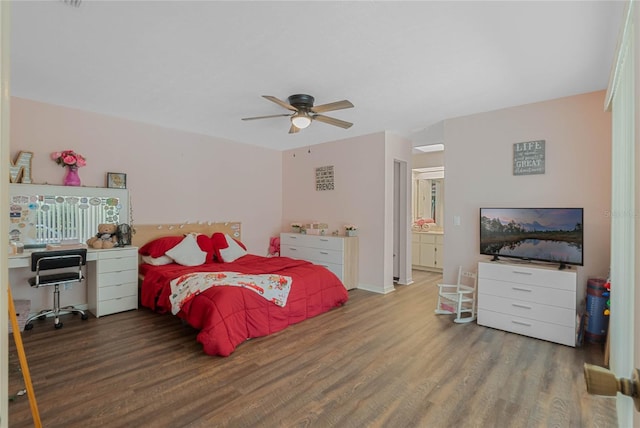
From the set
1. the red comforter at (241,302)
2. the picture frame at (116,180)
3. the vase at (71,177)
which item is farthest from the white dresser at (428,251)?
the vase at (71,177)

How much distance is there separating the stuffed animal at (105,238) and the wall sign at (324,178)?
3166 millimetres

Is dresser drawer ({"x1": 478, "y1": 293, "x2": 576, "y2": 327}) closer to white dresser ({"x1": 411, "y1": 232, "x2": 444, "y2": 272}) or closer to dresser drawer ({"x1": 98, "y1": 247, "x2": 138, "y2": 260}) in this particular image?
white dresser ({"x1": 411, "y1": 232, "x2": 444, "y2": 272})

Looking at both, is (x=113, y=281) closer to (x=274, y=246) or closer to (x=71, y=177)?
(x=71, y=177)

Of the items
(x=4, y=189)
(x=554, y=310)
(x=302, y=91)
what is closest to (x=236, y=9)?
(x=302, y=91)

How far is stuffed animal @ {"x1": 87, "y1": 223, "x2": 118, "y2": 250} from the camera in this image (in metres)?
3.77

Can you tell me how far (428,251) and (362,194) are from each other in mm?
2467

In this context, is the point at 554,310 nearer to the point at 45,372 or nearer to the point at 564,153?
the point at 564,153

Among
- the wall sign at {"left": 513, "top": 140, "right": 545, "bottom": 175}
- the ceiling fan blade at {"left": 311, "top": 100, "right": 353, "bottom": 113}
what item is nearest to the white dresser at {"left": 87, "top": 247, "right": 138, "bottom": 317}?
the ceiling fan blade at {"left": 311, "top": 100, "right": 353, "bottom": 113}

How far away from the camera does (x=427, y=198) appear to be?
24.6 feet

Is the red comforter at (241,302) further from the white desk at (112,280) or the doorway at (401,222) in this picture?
the doorway at (401,222)

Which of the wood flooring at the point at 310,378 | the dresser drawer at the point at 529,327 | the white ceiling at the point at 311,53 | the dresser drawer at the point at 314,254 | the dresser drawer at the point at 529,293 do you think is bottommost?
the wood flooring at the point at 310,378

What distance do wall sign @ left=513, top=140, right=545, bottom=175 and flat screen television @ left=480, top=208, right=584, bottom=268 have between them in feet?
1.52

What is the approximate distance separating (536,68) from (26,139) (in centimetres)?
524

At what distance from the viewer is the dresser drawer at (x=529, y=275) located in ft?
9.82
